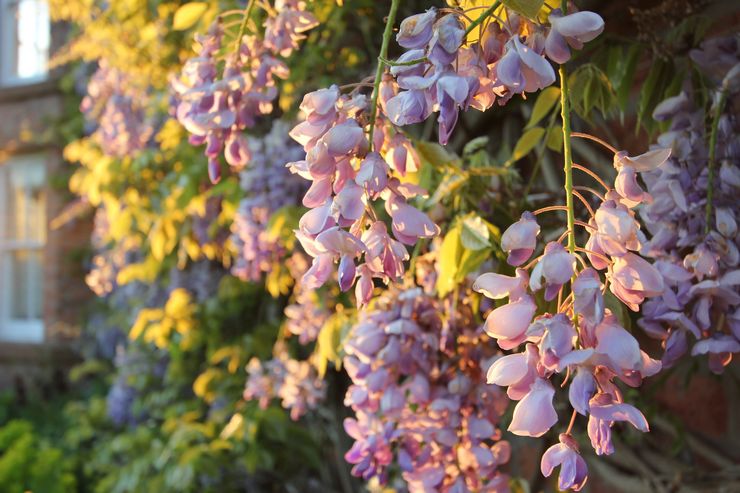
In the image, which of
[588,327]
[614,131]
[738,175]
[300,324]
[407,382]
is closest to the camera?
[588,327]

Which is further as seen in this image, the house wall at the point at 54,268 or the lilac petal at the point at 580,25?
the house wall at the point at 54,268

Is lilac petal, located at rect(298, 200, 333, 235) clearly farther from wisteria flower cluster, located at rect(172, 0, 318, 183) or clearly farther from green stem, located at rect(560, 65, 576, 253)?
wisteria flower cluster, located at rect(172, 0, 318, 183)

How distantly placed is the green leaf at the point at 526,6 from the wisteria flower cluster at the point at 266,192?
1325 mm

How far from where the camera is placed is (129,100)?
284 cm

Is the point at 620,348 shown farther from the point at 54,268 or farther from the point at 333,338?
the point at 54,268

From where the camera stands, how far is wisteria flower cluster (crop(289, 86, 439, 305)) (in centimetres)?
61

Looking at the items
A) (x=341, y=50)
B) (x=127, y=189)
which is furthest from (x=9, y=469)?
(x=341, y=50)

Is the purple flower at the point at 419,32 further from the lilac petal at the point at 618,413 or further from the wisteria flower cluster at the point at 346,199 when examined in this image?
the lilac petal at the point at 618,413

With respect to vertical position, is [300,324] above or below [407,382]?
below

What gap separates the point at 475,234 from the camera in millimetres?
963

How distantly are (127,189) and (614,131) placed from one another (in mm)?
1598

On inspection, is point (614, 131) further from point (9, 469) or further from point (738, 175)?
point (9, 469)

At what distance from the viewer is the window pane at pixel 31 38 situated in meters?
6.28

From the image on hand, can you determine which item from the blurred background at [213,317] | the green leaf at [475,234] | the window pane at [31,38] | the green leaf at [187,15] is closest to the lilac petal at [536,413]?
the green leaf at [475,234]
